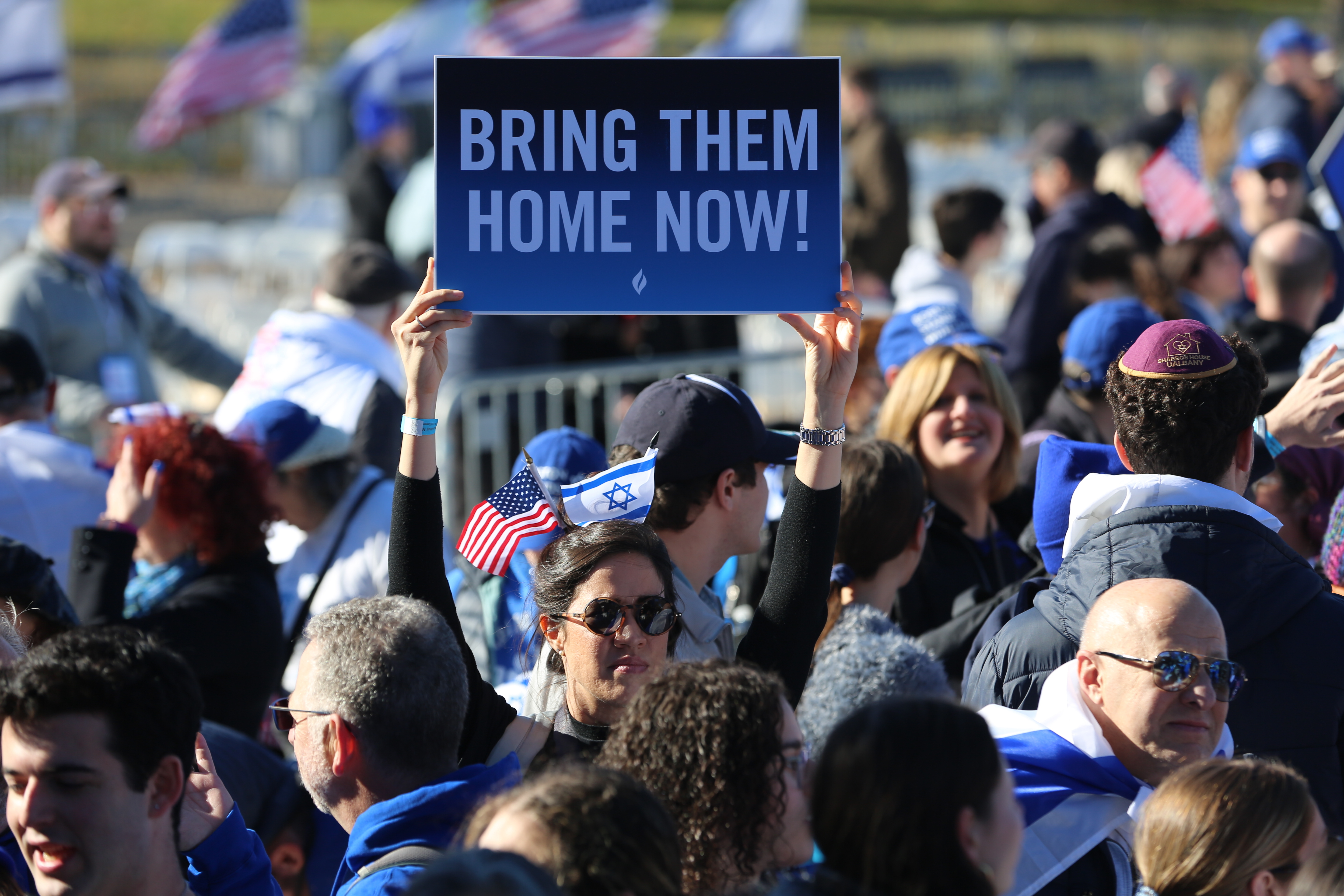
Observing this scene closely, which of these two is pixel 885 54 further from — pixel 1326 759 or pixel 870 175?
pixel 1326 759

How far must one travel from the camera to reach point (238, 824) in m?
2.85

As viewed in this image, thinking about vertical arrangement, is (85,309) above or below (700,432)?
below

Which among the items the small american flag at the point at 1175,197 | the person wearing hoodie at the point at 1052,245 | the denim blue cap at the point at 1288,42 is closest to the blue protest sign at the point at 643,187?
the person wearing hoodie at the point at 1052,245

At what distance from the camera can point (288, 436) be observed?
482 centimetres

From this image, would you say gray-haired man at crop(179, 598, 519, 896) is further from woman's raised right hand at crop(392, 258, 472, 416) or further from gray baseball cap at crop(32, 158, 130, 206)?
gray baseball cap at crop(32, 158, 130, 206)

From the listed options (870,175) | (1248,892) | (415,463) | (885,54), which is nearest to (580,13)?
(870,175)

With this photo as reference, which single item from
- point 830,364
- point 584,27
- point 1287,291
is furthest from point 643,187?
point 584,27

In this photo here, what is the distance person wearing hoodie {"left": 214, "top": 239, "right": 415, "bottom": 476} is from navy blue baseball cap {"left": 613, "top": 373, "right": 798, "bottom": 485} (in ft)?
6.52

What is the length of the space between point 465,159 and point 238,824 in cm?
140

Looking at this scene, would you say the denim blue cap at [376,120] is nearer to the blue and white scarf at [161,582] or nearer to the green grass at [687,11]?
the blue and white scarf at [161,582]

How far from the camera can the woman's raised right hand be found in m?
3.12

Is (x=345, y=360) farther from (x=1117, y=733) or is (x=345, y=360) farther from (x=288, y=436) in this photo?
(x=1117, y=733)

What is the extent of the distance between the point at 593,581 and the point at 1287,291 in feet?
13.4

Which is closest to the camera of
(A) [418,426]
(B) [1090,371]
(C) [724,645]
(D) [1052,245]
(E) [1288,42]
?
(A) [418,426]
